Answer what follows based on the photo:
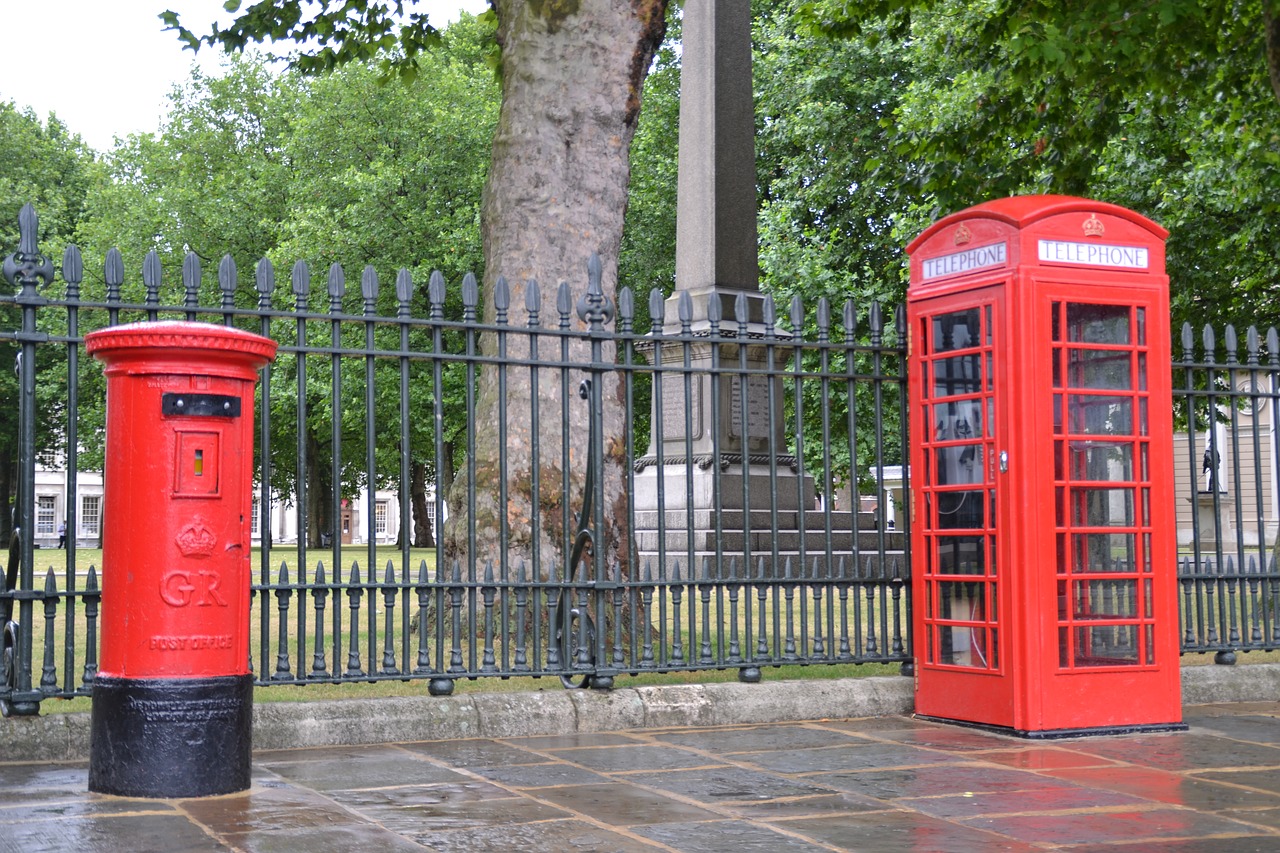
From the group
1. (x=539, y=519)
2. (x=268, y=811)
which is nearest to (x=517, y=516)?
(x=539, y=519)

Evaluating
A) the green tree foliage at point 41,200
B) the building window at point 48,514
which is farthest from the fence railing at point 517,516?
the building window at point 48,514

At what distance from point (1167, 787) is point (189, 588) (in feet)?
11.9

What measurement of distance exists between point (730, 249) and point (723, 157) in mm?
1041

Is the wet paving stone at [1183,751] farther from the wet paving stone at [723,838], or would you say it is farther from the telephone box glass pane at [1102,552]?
the wet paving stone at [723,838]

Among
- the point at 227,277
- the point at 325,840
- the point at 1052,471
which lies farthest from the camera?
the point at 1052,471

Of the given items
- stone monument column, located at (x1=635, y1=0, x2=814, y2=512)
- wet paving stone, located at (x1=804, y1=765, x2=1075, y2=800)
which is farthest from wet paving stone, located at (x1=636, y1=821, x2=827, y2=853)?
stone monument column, located at (x1=635, y1=0, x2=814, y2=512)

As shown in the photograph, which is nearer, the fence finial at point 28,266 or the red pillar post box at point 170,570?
the red pillar post box at point 170,570

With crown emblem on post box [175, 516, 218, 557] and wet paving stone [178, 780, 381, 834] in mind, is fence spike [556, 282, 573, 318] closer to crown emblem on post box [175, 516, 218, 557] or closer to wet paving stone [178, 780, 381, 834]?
crown emblem on post box [175, 516, 218, 557]

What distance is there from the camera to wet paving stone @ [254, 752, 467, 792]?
5293 millimetres

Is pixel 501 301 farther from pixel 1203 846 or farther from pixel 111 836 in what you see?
pixel 1203 846

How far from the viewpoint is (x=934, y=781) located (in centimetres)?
547

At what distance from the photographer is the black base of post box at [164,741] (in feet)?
16.3

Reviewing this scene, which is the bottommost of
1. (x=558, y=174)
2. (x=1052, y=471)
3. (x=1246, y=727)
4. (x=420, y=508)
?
(x=1246, y=727)

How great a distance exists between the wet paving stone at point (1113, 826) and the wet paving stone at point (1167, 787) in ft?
0.79
